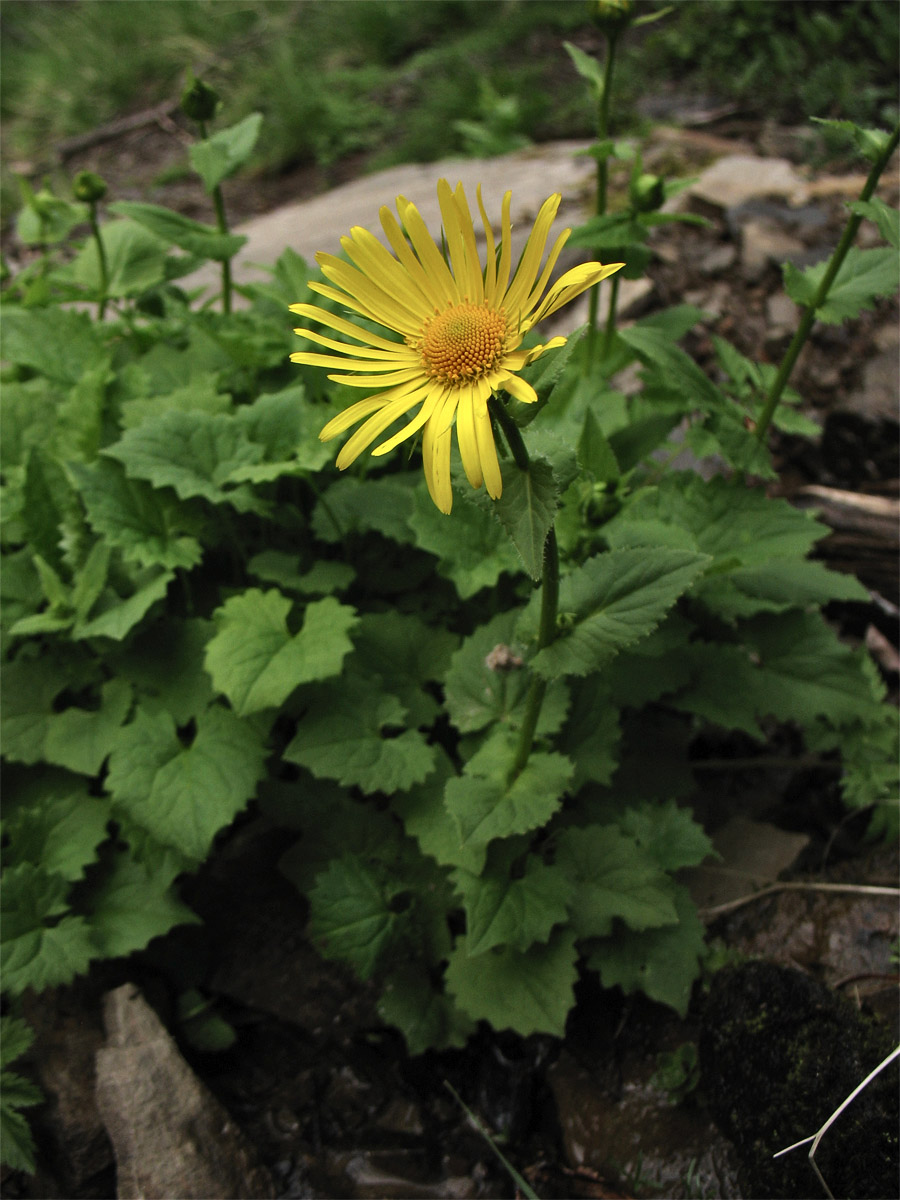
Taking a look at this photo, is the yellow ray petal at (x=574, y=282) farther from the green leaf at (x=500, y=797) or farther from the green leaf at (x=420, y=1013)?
the green leaf at (x=420, y=1013)

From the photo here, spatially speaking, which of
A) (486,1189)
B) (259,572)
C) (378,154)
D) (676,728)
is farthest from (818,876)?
(378,154)

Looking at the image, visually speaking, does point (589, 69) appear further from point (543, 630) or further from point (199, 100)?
point (543, 630)

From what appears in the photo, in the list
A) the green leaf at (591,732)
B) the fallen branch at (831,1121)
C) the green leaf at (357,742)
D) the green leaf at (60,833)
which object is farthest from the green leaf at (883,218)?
the green leaf at (60,833)

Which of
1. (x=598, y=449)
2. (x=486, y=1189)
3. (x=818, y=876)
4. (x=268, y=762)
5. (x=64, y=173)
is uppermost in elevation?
(x=64, y=173)

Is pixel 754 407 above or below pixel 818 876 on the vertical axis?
above

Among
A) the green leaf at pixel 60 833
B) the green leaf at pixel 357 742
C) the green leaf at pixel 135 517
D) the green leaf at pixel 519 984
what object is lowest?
the green leaf at pixel 519 984

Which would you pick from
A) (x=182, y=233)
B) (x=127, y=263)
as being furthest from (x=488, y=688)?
(x=127, y=263)

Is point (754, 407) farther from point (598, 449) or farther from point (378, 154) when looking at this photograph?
point (378, 154)
